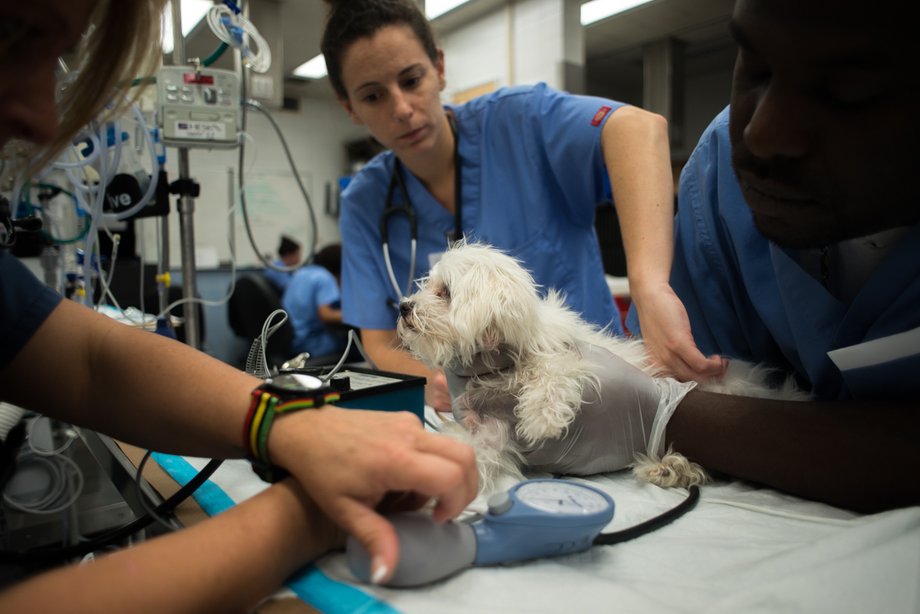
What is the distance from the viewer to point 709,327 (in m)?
1.01

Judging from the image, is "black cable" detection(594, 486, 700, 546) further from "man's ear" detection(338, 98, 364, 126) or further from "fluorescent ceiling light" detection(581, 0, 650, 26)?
"man's ear" detection(338, 98, 364, 126)

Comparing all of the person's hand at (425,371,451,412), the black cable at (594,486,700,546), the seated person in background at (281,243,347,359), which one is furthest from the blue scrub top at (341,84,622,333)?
the seated person in background at (281,243,347,359)

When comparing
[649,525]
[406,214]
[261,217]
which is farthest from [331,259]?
[649,525]

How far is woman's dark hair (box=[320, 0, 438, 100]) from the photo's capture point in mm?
1215

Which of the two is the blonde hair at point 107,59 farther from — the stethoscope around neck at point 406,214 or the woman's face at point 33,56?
the stethoscope around neck at point 406,214

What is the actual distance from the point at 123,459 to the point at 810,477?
38.3 inches

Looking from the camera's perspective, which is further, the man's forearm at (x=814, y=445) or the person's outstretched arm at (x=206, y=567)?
the man's forearm at (x=814, y=445)

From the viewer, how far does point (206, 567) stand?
16.3 inches

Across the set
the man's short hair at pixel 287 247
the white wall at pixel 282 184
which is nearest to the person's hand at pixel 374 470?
the white wall at pixel 282 184

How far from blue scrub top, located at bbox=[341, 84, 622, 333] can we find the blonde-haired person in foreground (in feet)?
2.51

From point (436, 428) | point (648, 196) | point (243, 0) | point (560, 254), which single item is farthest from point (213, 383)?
point (243, 0)

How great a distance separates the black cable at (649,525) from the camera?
543mm

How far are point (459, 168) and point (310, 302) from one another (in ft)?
7.21

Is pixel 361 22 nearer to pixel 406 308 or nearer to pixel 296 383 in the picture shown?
pixel 406 308
